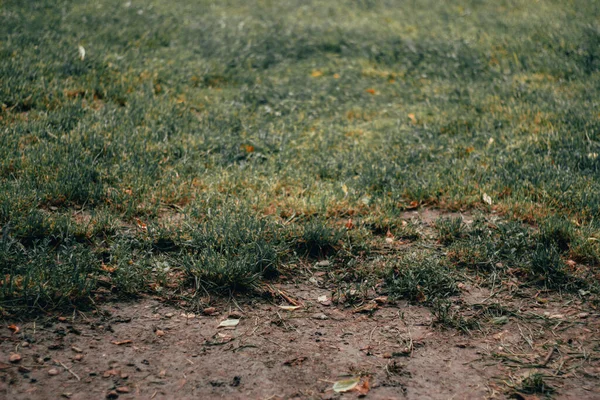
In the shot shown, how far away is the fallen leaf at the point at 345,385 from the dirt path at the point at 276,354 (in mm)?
26

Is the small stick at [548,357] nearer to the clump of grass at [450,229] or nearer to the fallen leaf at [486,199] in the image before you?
the clump of grass at [450,229]

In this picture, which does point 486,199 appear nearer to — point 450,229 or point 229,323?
point 450,229

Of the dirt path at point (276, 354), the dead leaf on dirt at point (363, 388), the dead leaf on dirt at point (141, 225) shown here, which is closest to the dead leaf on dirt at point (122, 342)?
the dirt path at point (276, 354)

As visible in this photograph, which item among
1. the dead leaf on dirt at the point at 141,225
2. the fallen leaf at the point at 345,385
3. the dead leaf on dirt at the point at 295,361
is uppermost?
the dead leaf on dirt at the point at 141,225

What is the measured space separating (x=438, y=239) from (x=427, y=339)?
100 centimetres

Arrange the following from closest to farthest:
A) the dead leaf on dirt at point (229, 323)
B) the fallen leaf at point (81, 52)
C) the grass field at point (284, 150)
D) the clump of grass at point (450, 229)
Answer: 1. the dead leaf on dirt at point (229, 323)
2. the grass field at point (284, 150)
3. the clump of grass at point (450, 229)
4. the fallen leaf at point (81, 52)

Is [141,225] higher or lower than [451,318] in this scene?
higher

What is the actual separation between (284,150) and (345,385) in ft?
8.97

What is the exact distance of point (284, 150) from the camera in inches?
198

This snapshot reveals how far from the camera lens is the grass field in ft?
11.3

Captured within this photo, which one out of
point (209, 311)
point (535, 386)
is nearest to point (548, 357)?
point (535, 386)

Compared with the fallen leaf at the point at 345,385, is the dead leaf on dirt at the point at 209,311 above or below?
above

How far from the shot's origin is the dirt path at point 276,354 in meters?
2.61

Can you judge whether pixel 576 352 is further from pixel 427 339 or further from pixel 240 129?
pixel 240 129
